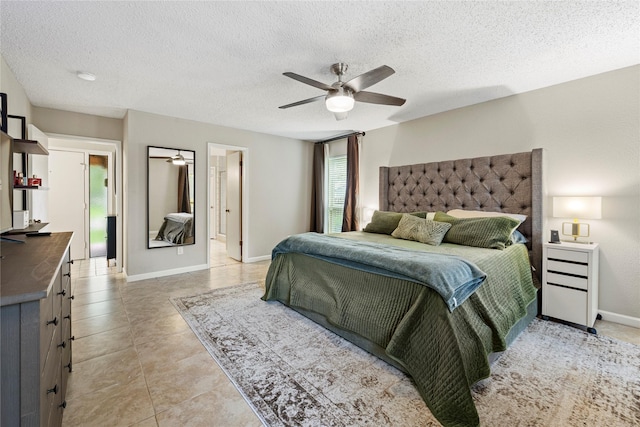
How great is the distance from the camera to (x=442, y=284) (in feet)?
5.63

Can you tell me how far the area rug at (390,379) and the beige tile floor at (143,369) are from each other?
0.43ft

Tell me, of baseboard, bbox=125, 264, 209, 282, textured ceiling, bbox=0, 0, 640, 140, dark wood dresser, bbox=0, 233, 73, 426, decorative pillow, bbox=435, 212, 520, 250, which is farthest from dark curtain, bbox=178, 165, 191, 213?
decorative pillow, bbox=435, 212, 520, 250

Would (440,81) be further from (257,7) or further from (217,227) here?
(217,227)

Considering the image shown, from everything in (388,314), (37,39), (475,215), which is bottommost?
(388,314)

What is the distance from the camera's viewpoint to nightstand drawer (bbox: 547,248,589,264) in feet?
8.46

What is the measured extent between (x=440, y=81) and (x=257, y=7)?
1987 millimetres

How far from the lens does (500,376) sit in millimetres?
1907

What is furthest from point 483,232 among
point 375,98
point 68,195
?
point 68,195

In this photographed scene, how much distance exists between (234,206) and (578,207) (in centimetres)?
494

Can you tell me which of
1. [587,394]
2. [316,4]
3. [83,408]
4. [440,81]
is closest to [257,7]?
→ [316,4]

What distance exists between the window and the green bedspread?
2.90m

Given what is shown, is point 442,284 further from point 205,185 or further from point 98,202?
point 98,202

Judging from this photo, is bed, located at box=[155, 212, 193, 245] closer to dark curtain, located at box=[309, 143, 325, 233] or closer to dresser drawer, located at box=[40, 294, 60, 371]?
dark curtain, located at box=[309, 143, 325, 233]

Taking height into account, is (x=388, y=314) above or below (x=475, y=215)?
below
